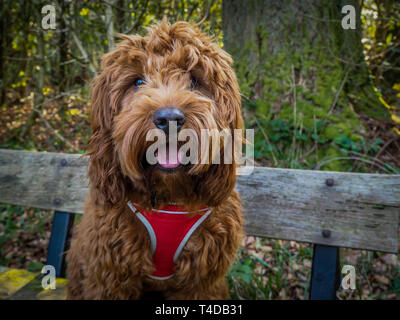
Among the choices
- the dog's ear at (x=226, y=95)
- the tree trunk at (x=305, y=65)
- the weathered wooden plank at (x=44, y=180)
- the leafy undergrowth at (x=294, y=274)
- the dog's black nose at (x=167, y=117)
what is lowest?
the leafy undergrowth at (x=294, y=274)

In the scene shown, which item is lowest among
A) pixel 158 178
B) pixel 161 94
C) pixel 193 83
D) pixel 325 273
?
pixel 325 273

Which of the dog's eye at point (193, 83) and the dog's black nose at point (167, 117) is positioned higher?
the dog's eye at point (193, 83)

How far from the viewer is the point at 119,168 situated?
1.62 meters

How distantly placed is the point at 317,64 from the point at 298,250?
2.11 m

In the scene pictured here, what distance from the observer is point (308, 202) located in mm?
1975

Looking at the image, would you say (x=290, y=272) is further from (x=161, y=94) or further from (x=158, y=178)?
(x=161, y=94)

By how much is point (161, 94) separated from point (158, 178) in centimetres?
43

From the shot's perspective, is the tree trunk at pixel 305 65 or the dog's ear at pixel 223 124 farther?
the tree trunk at pixel 305 65

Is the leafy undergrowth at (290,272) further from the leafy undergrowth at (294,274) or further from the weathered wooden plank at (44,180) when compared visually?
the weathered wooden plank at (44,180)

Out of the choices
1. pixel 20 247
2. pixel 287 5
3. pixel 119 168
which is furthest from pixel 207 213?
pixel 20 247

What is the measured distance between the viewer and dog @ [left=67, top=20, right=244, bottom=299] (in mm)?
1486

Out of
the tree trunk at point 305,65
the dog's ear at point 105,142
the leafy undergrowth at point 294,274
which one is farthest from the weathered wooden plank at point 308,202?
the tree trunk at point 305,65

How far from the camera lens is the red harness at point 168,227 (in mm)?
1720

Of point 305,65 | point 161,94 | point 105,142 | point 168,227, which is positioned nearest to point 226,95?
point 161,94
